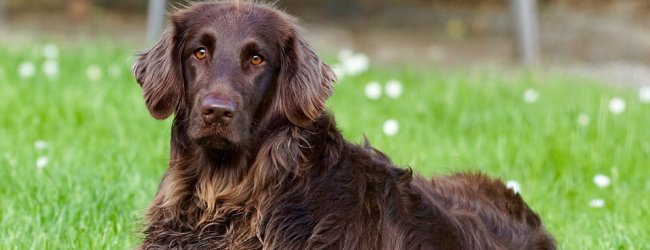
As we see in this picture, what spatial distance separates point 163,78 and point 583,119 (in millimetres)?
4299

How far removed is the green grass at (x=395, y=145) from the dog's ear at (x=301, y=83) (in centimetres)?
86

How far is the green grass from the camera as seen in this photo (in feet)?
17.3

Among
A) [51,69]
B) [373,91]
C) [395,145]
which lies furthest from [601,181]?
[51,69]

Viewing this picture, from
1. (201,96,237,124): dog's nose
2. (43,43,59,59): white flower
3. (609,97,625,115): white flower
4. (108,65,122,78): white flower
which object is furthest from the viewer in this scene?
(43,43,59,59): white flower

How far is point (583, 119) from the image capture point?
24.8 feet

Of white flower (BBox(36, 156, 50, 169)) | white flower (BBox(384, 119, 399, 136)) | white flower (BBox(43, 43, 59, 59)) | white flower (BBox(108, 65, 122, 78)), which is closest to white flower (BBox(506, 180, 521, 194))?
white flower (BBox(384, 119, 399, 136))

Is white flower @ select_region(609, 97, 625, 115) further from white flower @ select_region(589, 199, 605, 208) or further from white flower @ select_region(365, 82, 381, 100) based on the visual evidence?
white flower @ select_region(589, 199, 605, 208)

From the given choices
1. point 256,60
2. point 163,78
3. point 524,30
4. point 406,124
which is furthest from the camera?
point 524,30

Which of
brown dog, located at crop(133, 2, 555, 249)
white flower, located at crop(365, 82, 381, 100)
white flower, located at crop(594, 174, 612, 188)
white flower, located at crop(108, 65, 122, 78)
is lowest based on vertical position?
white flower, located at crop(108, 65, 122, 78)

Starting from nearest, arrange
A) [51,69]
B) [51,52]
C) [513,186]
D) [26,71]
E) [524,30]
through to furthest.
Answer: [513,186] → [26,71] → [51,69] → [51,52] → [524,30]

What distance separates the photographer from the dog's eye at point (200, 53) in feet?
12.4

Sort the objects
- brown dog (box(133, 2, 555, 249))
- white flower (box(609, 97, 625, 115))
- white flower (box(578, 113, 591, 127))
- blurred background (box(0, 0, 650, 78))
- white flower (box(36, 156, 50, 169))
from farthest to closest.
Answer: blurred background (box(0, 0, 650, 78)), white flower (box(609, 97, 625, 115)), white flower (box(578, 113, 591, 127)), white flower (box(36, 156, 50, 169)), brown dog (box(133, 2, 555, 249))

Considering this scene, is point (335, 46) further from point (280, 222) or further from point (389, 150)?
point (280, 222)

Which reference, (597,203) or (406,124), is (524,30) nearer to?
(406,124)
